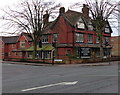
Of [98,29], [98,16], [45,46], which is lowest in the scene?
[45,46]

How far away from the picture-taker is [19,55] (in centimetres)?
5678

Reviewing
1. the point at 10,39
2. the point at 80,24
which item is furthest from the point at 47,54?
the point at 10,39

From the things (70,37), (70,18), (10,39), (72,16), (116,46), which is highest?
(72,16)

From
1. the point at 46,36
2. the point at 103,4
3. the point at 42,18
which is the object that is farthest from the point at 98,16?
the point at 46,36

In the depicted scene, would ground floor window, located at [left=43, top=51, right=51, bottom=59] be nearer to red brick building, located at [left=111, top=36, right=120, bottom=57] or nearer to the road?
the road

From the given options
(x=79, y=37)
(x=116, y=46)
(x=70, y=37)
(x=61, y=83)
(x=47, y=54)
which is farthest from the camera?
(x=116, y=46)

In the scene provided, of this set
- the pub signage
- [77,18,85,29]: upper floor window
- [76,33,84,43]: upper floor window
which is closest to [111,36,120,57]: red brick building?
the pub signage

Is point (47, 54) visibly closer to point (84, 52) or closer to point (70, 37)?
point (70, 37)

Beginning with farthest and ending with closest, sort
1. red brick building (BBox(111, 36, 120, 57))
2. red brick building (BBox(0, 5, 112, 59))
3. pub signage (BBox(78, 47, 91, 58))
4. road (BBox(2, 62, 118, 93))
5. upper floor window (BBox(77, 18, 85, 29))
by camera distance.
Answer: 1. red brick building (BBox(111, 36, 120, 57))
2. upper floor window (BBox(77, 18, 85, 29))
3. pub signage (BBox(78, 47, 91, 58))
4. red brick building (BBox(0, 5, 112, 59))
5. road (BBox(2, 62, 118, 93))

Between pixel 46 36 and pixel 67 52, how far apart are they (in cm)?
817

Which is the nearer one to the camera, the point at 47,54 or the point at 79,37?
the point at 79,37

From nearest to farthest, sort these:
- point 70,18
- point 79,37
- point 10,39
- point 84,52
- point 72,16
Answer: point 84,52, point 79,37, point 70,18, point 72,16, point 10,39

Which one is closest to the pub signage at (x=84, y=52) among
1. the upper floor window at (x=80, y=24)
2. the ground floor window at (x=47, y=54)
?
the upper floor window at (x=80, y=24)

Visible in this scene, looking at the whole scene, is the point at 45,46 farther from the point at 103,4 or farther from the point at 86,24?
the point at 103,4
